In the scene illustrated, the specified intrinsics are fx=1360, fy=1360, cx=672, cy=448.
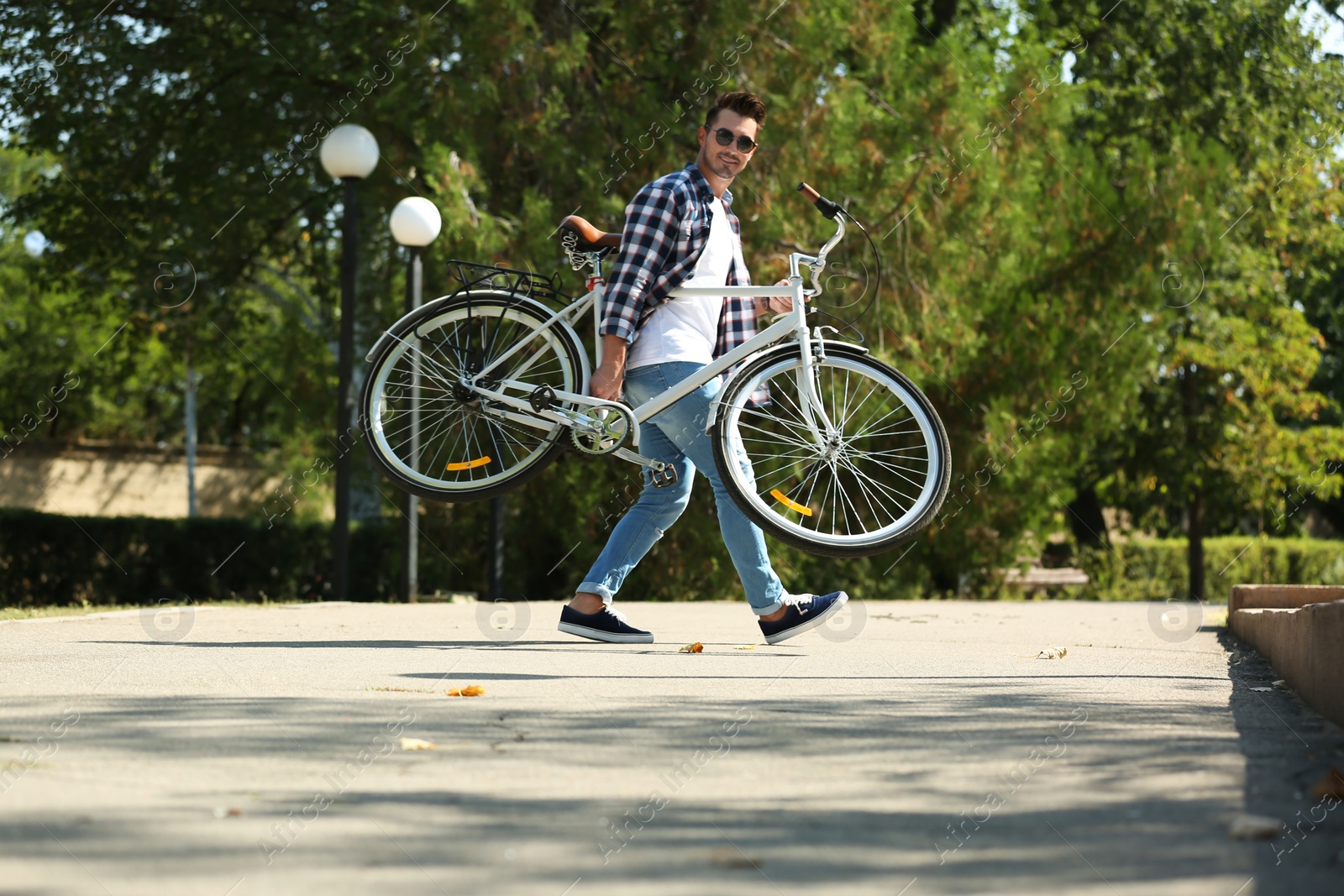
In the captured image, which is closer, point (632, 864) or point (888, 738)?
point (632, 864)

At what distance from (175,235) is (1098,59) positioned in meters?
13.6

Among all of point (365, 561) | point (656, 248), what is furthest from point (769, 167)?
point (656, 248)

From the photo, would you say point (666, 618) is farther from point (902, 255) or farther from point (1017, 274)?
point (1017, 274)

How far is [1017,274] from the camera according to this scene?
42.8ft

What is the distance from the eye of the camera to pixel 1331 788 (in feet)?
8.21

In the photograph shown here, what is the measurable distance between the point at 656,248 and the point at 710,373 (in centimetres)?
53

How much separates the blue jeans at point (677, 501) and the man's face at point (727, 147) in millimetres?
811

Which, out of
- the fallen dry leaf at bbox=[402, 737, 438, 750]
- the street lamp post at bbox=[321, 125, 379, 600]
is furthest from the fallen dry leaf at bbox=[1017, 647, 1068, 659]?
the street lamp post at bbox=[321, 125, 379, 600]

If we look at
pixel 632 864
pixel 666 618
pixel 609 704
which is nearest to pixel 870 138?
pixel 666 618

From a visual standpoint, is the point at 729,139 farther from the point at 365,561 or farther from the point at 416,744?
the point at 365,561

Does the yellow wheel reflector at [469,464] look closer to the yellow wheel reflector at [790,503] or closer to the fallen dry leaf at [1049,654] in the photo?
the yellow wheel reflector at [790,503]

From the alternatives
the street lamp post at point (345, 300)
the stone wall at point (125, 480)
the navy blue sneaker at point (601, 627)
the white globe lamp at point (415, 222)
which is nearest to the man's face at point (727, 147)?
the navy blue sneaker at point (601, 627)

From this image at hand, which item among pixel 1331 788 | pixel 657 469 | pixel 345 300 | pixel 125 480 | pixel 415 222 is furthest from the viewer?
pixel 125 480

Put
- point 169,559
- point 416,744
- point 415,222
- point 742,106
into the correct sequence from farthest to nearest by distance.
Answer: point 169,559 < point 415,222 < point 742,106 < point 416,744
